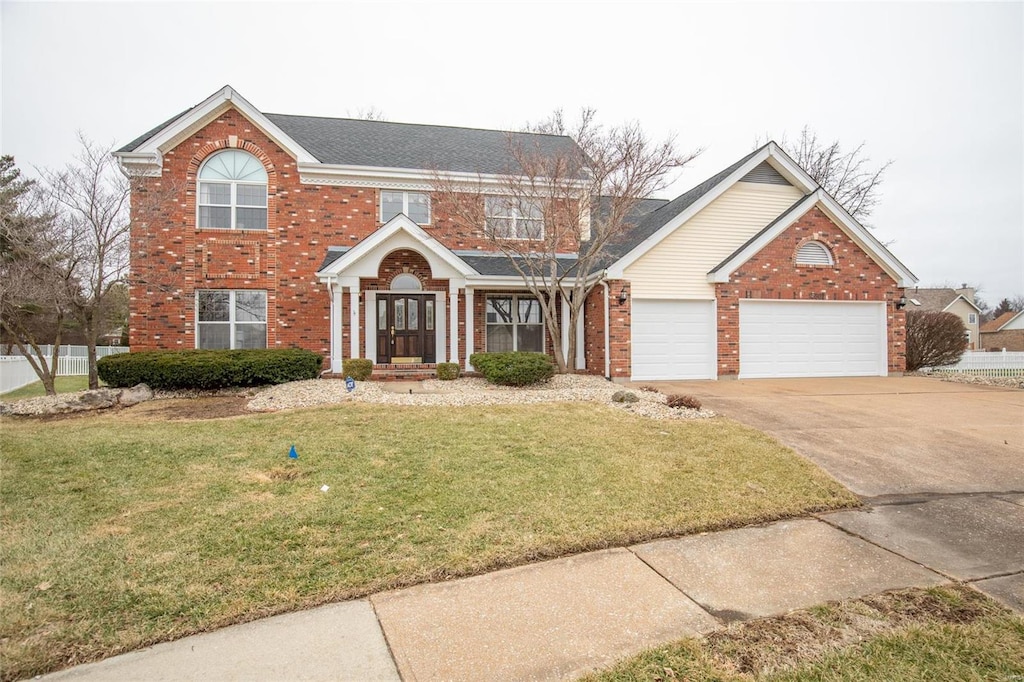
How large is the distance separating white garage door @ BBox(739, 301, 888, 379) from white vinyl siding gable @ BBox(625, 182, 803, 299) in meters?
1.62

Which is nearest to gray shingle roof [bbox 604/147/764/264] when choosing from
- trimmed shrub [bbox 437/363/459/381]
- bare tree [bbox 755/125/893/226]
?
trimmed shrub [bbox 437/363/459/381]

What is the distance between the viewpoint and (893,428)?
7.56 meters

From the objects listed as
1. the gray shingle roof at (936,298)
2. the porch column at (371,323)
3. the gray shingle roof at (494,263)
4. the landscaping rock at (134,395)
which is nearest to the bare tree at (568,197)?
the gray shingle roof at (494,263)

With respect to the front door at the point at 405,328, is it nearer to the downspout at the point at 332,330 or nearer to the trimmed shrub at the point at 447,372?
the downspout at the point at 332,330

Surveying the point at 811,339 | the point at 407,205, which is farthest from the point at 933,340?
the point at 407,205

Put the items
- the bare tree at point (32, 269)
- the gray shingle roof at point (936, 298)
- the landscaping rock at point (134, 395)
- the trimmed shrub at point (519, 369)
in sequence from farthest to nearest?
the gray shingle roof at point (936, 298), the trimmed shrub at point (519, 369), the landscaping rock at point (134, 395), the bare tree at point (32, 269)

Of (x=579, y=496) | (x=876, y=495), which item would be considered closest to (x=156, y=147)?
(x=579, y=496)

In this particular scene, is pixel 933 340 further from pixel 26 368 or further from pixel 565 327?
pixel 26 368

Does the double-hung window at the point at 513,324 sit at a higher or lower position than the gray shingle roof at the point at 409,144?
lower

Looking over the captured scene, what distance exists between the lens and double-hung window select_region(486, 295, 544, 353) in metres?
15.1

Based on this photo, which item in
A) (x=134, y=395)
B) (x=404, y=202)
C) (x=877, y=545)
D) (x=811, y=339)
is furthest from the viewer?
(x=404, y=202)

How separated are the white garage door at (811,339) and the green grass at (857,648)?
11303 millimetres

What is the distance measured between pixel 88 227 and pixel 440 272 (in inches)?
307

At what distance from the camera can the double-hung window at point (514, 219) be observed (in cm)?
1273
